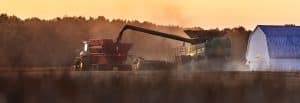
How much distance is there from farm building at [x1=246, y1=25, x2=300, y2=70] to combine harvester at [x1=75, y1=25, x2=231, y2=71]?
12.2 feet

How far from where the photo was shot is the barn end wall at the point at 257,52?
1839 inches

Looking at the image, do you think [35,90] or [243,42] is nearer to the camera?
[35,90]

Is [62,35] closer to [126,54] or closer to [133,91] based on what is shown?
[126,54]

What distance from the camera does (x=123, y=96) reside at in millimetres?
16531

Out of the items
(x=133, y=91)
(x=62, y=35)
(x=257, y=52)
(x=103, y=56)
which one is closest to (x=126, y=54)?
(x=103, y=56)

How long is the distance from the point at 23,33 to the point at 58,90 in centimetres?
5405

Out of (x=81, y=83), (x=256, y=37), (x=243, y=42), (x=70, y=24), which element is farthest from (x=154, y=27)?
(x=81, y=83)

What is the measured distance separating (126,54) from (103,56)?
155 cm

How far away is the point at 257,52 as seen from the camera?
49.2 metres

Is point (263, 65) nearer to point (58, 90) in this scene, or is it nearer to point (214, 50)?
point (214, 50)

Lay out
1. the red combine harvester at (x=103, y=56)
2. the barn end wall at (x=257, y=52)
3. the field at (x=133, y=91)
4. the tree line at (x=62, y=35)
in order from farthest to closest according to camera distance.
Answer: the tree line at (x=62, y=35)
the barn end wall at (x=257, y=52)
the red combine harvester at (x=103, y=56)
the field at (x=133, y=91)

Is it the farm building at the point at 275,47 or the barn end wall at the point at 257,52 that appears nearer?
the farm building at the point at 275,47

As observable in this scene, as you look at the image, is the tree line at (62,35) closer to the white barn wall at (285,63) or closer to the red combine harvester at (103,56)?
the red combine harvester at (103,56)

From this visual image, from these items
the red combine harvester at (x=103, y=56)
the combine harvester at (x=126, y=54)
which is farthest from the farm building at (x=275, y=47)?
the red combine harvester at (x=103, y=56)
